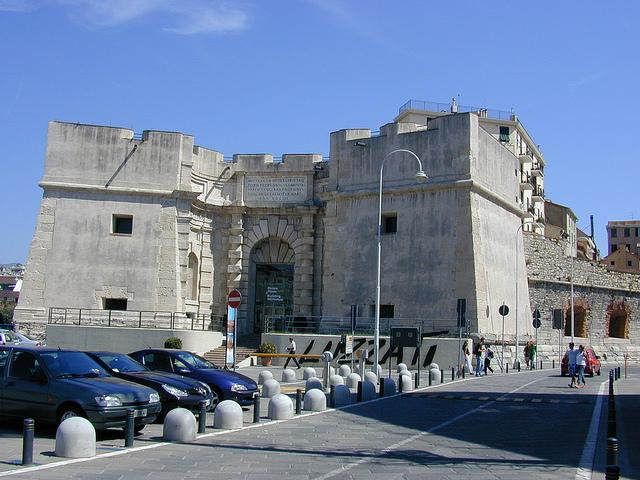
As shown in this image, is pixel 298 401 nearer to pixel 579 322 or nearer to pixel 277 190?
pixel 277 190

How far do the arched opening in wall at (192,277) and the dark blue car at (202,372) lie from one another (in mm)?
20487

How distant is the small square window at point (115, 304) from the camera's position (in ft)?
119

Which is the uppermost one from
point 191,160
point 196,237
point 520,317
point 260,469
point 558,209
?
point 558,209

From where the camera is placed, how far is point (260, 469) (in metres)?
10.4

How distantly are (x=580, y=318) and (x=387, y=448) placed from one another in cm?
4076

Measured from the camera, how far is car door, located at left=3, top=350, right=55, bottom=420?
42.2 feet

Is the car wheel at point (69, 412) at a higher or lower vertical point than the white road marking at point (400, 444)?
higher

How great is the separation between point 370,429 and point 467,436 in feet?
6.17

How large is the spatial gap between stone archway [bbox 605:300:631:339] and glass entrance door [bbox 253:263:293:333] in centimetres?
2316

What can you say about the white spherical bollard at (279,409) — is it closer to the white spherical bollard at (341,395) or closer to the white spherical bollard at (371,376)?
the white spherical bollard at (341,395)

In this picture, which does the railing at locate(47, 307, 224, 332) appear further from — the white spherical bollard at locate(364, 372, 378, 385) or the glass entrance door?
the white spherical bollard at locate(364, 372, 378, 385)

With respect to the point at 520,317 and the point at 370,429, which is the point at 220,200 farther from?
the point at 370,429

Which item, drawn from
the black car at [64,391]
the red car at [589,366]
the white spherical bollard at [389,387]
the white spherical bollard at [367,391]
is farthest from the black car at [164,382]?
the red car at [589,366]

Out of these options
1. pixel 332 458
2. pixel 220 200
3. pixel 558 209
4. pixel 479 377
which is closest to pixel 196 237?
pixel 220 200
